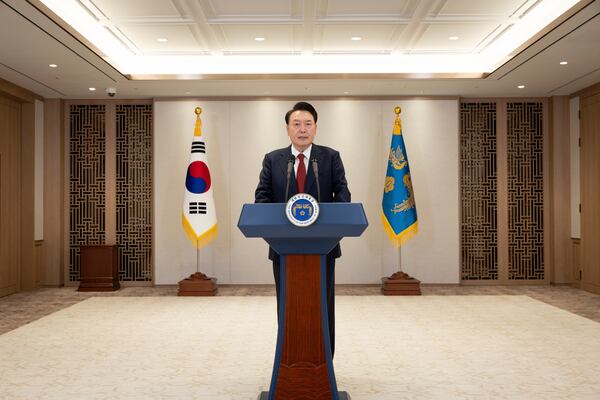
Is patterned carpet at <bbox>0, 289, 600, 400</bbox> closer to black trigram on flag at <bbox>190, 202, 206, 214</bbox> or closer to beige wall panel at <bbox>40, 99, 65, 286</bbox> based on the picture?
black trigram on flag at <bbox>190, 202, 206, 214</bbox>

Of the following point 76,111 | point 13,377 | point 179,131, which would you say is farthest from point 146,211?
point 13,377

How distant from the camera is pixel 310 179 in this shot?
3.06 meters

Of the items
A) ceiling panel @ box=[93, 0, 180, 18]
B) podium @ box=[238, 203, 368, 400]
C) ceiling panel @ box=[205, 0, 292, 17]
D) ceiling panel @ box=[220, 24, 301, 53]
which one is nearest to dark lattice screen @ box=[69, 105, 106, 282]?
ceiling panel @ box=[220, 24, 301, 53]

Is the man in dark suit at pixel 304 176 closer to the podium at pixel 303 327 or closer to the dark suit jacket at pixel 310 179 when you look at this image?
the dark suit jacket at pixel 310 179

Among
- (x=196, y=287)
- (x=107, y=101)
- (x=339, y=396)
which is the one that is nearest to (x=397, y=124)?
Result: (x=196, y=287)

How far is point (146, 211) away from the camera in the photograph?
8398 mm

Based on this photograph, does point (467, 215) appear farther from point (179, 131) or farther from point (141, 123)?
point (141, 123)

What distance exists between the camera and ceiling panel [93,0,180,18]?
534 centimetres

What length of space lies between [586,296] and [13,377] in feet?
22.9

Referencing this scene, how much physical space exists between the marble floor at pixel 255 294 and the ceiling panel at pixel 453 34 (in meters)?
3.42

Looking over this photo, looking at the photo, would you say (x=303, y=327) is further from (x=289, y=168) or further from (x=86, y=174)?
(x=86, y=174)

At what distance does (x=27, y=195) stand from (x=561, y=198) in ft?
27.2

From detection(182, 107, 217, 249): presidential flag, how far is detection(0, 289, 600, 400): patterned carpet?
1.25 m

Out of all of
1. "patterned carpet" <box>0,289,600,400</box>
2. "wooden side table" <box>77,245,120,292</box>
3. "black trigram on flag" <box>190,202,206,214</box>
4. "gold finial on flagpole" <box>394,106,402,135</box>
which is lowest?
"patterned carpet" <box>0,289,600,400</box>
